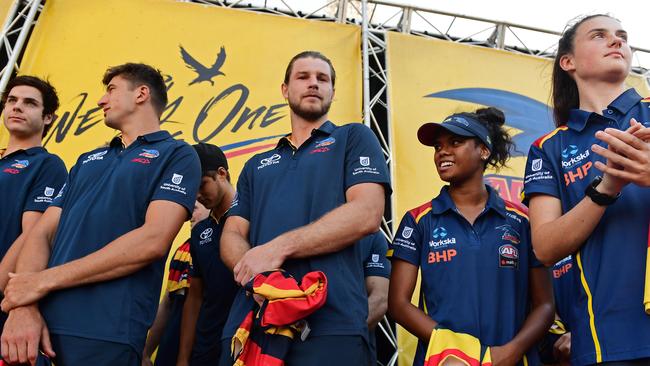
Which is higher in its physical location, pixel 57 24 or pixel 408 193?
pixel 57 24

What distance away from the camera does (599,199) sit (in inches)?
71.9

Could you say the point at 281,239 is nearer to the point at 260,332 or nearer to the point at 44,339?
the point at 260,332

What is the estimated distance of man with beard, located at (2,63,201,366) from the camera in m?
2.30

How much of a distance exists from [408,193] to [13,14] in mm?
3775

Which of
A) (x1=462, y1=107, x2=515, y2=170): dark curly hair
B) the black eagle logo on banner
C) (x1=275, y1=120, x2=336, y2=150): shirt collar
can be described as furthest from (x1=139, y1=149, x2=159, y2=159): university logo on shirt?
the black eagle logo on banner

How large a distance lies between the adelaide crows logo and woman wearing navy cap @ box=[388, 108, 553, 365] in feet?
10.5

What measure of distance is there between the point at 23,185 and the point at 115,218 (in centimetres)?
85

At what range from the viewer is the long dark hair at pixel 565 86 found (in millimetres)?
2404

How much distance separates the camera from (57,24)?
5871 mm

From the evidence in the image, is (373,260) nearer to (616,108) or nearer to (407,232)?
(407,232)

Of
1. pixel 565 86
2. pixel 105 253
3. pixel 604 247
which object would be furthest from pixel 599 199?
pixel 105 253

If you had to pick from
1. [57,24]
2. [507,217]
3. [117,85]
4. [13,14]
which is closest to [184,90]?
[57,24]

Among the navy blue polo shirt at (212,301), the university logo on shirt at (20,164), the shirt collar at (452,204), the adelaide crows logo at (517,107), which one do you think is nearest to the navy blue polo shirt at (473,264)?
the shirt collar at (452,204)

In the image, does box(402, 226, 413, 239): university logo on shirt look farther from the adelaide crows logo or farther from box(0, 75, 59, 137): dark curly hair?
Answer: the adelaide crows logo
